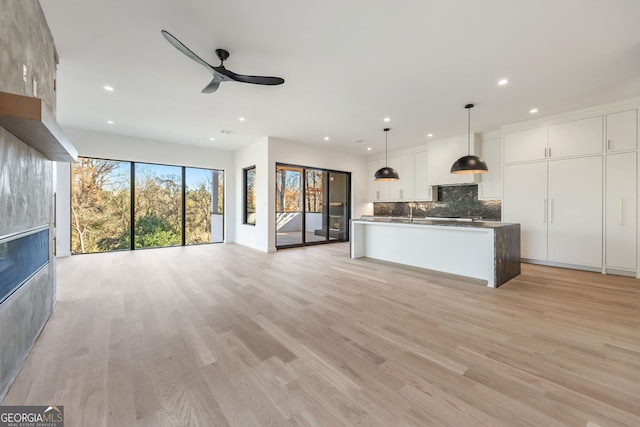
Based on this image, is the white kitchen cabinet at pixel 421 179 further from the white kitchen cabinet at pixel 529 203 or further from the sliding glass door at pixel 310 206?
the sliding glass door at pixel 310 206

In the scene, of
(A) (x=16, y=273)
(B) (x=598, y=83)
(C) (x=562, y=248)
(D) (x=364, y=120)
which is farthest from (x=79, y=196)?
(C) (x=562, y=248)

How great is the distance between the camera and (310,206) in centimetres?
745

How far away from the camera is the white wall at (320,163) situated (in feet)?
20.9

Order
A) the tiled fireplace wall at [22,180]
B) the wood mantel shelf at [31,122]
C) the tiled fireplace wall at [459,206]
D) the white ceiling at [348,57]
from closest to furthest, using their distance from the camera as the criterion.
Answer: the wood mantel shelf at [31,122], the tiled fireplace wall at [22,180], the white ceiling at [348,57], the tiled fireplace wall at [459,206]

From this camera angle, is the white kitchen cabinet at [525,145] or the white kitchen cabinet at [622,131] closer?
the white kitchen cabinet at [622,131]

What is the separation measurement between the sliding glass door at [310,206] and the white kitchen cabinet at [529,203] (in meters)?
4.40

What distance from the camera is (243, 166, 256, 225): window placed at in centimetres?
723

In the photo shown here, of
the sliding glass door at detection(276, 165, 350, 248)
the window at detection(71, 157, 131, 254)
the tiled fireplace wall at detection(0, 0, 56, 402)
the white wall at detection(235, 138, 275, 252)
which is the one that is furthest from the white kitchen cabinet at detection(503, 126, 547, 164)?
the window at detection(71, 157, 131, 254)

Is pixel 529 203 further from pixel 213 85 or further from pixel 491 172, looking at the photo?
pixel 213 85

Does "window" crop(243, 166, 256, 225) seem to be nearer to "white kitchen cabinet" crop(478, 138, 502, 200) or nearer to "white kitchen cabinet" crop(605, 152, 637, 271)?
"white kitchen cabinet" crop(478, 138, 502, 200)

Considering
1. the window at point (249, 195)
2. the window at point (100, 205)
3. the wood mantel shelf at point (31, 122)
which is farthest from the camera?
the window at point (249, 195)

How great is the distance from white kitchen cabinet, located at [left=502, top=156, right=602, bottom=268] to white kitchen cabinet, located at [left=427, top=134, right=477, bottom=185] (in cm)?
98

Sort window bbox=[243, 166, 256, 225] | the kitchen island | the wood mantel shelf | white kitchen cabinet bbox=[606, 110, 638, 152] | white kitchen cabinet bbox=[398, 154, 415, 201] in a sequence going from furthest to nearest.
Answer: white kitchen cabinet bbox=[398, 154, 415, 201], window bbox=[243, 166, 256, 225], white kitchen cabinet bbox=[606, 110, 638, 152], the kitchen island, the wood mantel shelf

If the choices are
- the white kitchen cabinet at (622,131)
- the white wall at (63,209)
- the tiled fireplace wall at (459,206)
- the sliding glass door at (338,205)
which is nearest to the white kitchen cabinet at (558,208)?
the white kitchen cabinet at (622,131)
